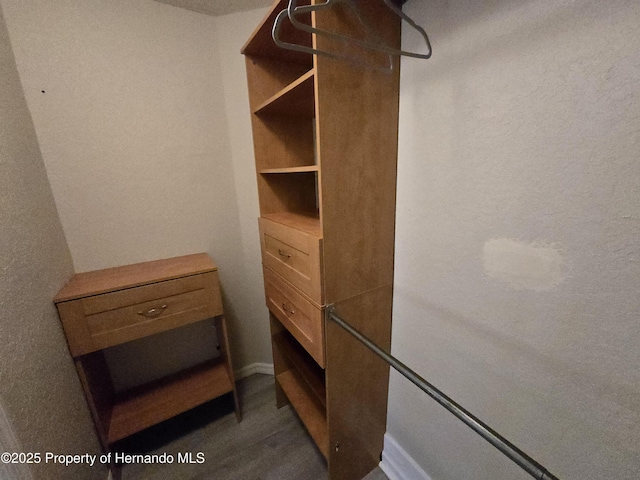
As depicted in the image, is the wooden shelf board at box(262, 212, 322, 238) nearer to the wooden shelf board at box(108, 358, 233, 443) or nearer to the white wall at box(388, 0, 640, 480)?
the white wall at box(388, 0, 640, 480)

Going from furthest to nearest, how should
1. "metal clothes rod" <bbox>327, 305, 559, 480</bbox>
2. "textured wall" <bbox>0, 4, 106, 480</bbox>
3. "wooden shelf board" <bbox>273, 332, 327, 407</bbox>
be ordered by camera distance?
"wooden shelf board" <bbox>273, 332, 327, 407</bbox>
"textured wall" <bbox>0, 4, 106, 480</bbox>
"metal clothes rod" <bbox>327, 305, 559, 480</bbox>

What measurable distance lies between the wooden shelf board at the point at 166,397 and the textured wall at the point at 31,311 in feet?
0.54

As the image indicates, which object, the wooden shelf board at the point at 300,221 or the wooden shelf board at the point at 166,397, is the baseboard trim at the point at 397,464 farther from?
the wooden shelf board at the point at 300,221

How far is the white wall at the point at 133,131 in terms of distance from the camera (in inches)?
43.2

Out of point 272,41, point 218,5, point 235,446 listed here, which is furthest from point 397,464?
point 218,5

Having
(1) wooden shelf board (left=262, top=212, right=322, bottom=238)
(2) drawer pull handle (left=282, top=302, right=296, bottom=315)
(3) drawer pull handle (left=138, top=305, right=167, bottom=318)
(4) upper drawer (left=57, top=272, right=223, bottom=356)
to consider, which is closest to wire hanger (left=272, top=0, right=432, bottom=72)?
(1) wooden shelf board (left=262, top=212, right=322, bottom=238)

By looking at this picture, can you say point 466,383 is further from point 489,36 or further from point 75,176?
point 75,176

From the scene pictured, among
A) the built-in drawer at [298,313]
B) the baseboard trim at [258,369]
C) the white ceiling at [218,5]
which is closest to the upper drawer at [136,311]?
the built-in drawer at [298,313]

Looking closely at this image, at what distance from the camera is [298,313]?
1079mm

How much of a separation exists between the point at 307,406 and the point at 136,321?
0.96 meters

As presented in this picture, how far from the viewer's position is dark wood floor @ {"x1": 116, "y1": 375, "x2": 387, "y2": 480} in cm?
122

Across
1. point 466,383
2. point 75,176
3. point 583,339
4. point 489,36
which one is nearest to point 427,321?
point 466,383

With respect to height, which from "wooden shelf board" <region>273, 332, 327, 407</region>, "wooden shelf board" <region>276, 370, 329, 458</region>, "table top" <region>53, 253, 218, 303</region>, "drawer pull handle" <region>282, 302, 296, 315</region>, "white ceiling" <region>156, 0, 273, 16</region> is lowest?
"wooden shelf board" <region>276, 370, 329, 458</region>

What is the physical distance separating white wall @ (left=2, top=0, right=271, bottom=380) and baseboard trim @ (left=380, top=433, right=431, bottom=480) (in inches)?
48.7
